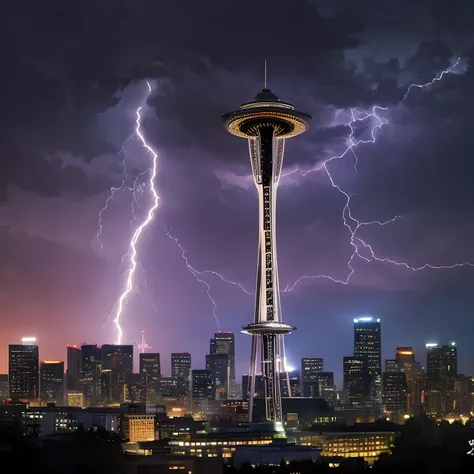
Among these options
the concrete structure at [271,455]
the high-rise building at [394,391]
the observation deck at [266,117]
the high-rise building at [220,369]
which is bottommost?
the concrete structure at [271,455]

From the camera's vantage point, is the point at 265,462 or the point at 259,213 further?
the point at 259,213

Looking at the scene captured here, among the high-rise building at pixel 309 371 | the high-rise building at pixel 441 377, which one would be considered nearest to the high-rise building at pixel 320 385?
the high-rise building at pixel 309 371

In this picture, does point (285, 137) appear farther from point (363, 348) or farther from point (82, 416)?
point (363, 348)

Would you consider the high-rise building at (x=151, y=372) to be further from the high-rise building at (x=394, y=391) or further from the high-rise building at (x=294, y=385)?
the high-rise building at (x=394, y=391)

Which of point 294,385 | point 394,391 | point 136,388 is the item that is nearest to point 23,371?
point 136,388

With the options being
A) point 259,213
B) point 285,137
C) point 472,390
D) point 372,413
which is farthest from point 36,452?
point 472,390

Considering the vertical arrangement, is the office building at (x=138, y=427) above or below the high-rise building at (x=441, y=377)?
below

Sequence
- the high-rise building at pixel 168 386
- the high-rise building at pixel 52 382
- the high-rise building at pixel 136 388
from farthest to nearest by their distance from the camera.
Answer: the high-rise building at pixel 52 382, the high-rise building at pixel 168 386, the high-rise building at pixel 136 388
